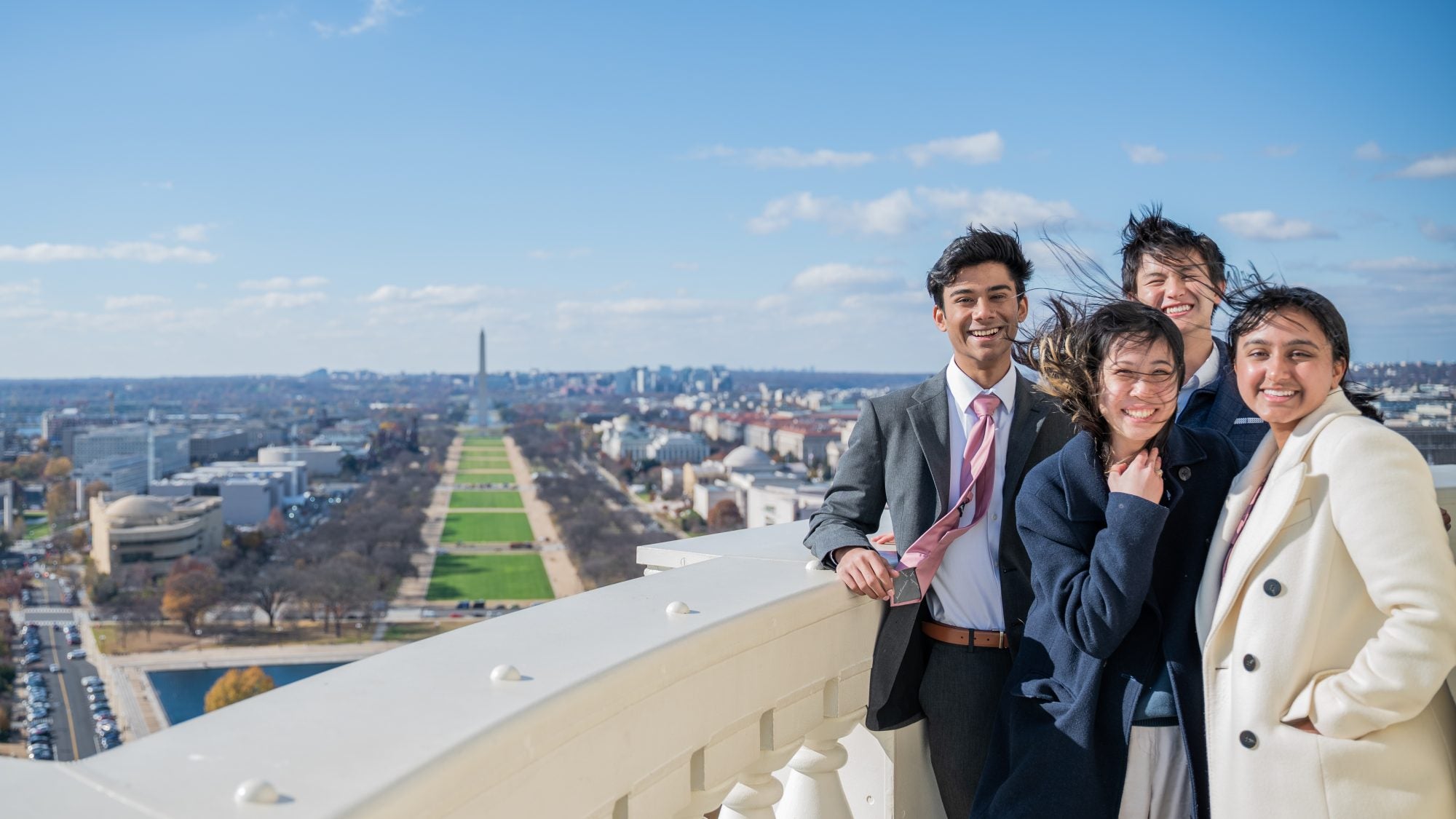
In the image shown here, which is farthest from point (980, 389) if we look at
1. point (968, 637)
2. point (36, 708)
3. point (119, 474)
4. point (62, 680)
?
point (119, 474)

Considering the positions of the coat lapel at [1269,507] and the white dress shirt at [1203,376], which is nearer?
the coat lapel at [1269,507]

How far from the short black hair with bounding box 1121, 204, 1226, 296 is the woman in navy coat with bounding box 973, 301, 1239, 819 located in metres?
0.73

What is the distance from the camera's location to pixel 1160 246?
8.20 ft

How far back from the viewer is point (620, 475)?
73.9 m

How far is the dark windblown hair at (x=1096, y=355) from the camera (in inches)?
69.7

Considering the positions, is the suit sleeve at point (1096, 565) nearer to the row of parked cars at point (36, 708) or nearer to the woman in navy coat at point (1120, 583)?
the woman in navy coat at point (1120, 583)

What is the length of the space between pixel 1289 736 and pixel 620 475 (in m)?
72.9

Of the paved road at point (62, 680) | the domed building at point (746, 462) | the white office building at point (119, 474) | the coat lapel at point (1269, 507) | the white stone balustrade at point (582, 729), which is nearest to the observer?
the white stone balustrade at point (582, 729)

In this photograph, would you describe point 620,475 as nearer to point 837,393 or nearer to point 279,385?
point 837,393

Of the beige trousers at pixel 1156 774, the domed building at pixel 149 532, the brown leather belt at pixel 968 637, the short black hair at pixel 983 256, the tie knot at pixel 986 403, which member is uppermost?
the short black hair at pixel 983 256

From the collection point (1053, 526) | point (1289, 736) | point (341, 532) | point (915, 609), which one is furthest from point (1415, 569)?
point (341, 532)

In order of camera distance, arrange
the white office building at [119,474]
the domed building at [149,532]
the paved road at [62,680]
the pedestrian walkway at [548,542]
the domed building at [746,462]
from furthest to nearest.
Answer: the domed building at [746,462] < the white office building at [119,474] < the domed building at [149,532] < the pedestrian walkway at [548,542] < the paved road at [62,680]

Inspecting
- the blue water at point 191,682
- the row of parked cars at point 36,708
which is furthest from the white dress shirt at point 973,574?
the blue water at point 191,682

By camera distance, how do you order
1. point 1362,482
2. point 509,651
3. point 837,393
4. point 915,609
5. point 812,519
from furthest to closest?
point 837,393 < point 812,519 < point 915,609 < point 1362,482 < point 509,651
